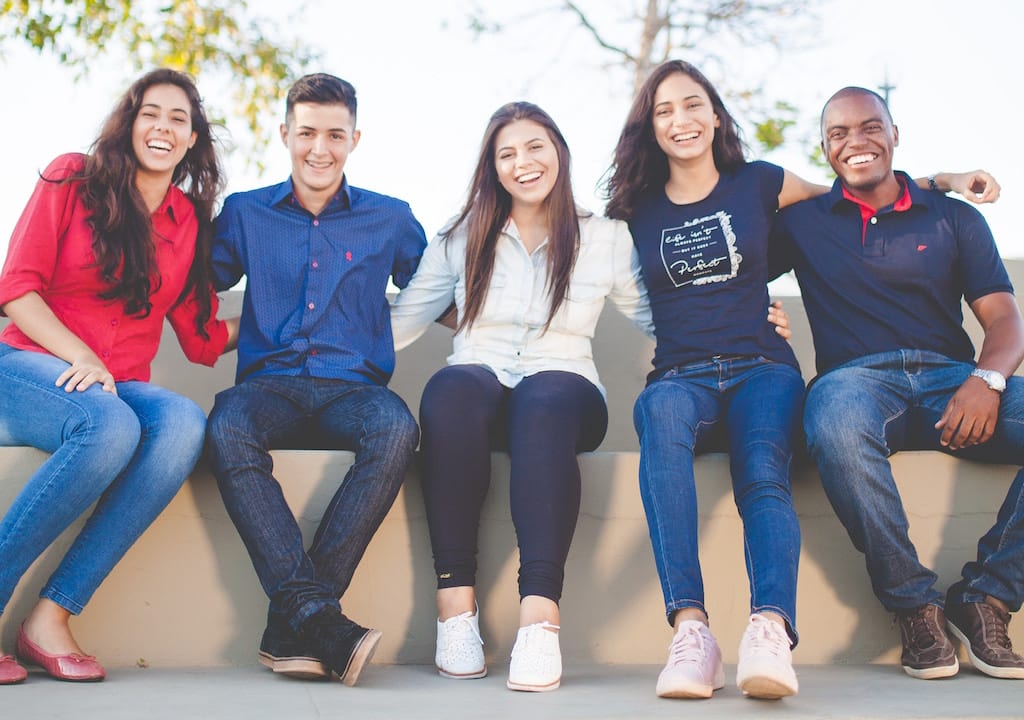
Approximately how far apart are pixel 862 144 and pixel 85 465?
212cm

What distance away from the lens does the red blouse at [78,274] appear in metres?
2.65

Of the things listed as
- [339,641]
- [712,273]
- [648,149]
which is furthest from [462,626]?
[648,149]

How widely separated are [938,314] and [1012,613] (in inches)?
30.3

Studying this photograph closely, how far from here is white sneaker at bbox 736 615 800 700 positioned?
2.06 m

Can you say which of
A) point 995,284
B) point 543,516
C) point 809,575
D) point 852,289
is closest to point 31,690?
point 543,516

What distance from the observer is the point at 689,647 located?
7.21 feet

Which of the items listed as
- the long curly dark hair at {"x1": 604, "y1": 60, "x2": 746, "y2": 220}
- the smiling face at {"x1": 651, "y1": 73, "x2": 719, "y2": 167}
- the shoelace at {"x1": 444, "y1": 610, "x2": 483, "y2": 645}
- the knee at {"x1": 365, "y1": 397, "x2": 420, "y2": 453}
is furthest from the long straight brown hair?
the shoelace at {"x1": 444, "y1": 610, "x2": 483, "y2": 645}

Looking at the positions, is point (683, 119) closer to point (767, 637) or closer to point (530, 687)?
point (767, 637)

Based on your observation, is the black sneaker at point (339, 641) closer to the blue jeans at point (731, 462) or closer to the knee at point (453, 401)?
the knee at point (453, 401)

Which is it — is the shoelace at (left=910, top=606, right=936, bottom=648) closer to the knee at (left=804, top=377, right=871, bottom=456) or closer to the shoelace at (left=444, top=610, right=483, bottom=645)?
the knee at (left=804, top=377, right=871, bottom=456)

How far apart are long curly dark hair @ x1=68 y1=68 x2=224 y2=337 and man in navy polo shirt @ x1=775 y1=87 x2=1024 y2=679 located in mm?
1573

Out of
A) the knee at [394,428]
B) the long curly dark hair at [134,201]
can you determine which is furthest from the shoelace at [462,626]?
the long curly dark hair at [134,201]

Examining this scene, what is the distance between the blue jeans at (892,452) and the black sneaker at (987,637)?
36mm

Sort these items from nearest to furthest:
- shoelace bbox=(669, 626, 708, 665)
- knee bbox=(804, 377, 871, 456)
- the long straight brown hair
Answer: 1. shoelace bbox=(669, 626, 708, 665)
2. knee bbox=(804, 377, 871, 456)
3. the long straight brown hair
